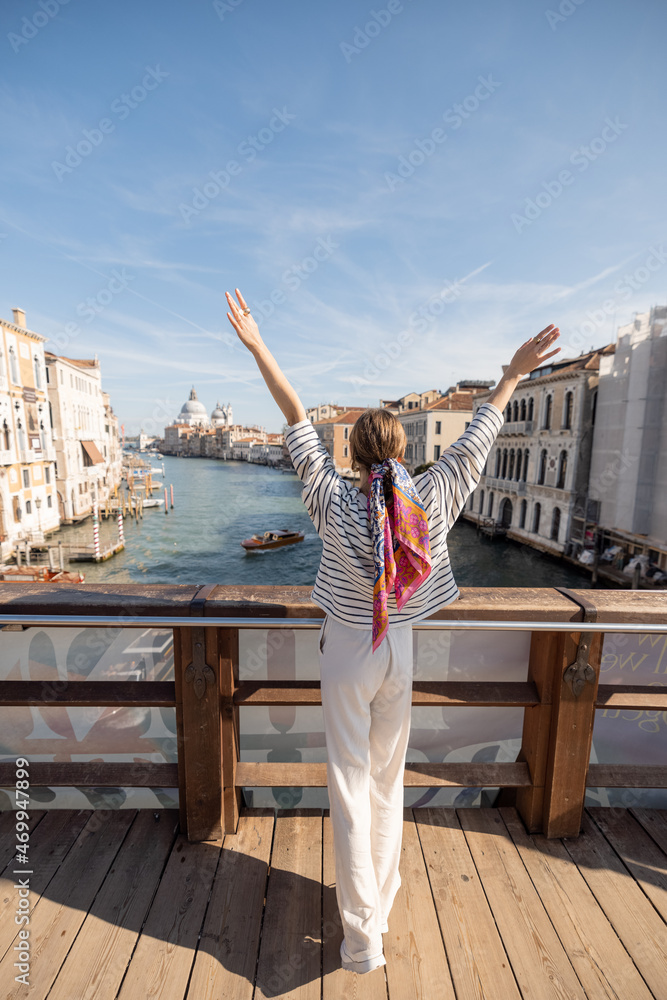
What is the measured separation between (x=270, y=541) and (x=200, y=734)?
24315 mm

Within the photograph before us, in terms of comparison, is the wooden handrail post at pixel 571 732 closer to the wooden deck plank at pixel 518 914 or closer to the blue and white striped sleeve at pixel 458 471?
the wooden deck plank at pixel 518 914

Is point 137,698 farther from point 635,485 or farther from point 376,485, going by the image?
point 635,485

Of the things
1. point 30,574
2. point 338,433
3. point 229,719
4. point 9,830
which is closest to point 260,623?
point 229,719

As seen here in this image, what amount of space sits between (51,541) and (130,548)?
146 inches

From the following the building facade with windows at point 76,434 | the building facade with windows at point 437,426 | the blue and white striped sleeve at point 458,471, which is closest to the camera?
the blue and white striped sleeve at point 458,471

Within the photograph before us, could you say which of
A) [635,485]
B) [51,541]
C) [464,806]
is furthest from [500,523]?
[464,806]

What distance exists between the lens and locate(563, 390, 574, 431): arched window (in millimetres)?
21422

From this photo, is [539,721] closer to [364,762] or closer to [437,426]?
[364,762]

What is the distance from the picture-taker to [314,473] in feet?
3.81

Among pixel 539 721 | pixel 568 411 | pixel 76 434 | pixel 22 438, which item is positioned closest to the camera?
pixel 539 721

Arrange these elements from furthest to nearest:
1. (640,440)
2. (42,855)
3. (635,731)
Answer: (640,440), (635,731), (42,855)

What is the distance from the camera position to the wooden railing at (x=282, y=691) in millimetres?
1516

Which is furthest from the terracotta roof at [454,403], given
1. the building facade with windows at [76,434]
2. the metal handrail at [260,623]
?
the metal handrail at [260,623]

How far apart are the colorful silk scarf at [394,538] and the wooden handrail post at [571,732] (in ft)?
2.68
